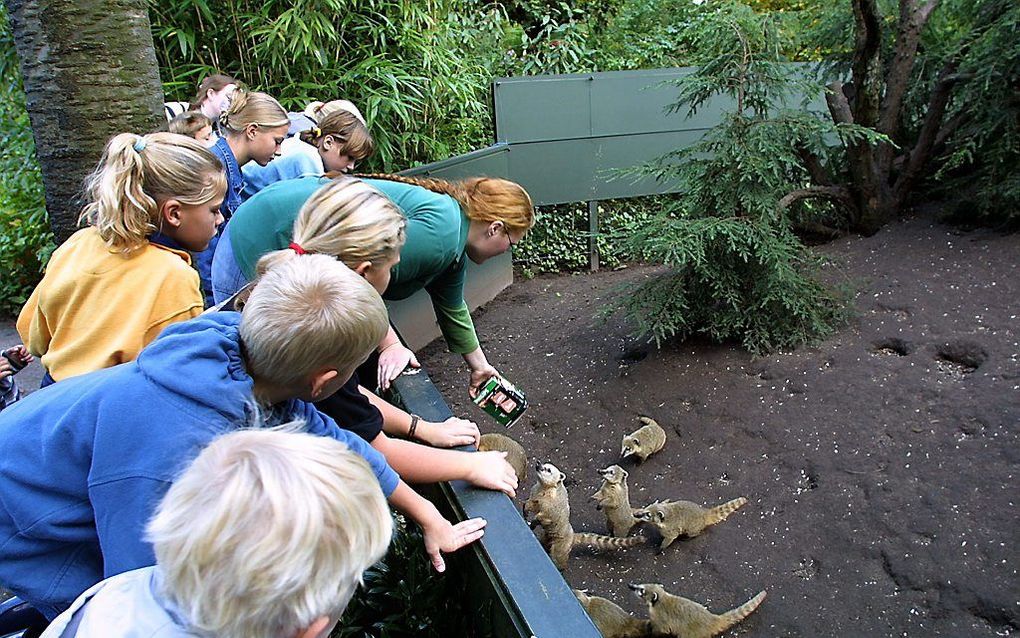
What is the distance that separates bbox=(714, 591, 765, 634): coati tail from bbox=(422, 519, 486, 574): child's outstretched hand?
161 cm

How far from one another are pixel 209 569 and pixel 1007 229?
18.9ft

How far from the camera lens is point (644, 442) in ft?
14.0

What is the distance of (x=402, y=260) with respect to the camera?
271 cm

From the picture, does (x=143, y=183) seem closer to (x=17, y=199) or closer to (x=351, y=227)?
(x=351, y=227)

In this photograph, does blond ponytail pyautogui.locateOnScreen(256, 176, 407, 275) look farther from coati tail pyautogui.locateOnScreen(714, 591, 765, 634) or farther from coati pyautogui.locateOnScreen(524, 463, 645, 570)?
coati tail pyautogui.locateOnScreen(714, 591, 765, 634)

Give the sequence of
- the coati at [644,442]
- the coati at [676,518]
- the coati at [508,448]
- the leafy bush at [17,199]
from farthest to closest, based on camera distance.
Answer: the leafy bush at [17,199], the coati at [644,442], the coati at [508,448], the coati at [676,518]

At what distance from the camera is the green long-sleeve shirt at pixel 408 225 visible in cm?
266

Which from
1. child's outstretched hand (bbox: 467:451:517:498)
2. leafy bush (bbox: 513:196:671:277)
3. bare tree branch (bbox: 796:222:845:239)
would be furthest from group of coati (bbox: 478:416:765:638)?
leafy bush (bbox: 513:196:671:277)

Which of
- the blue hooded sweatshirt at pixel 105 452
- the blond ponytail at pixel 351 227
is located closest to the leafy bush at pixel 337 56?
the blond ponytail at pixel 351 227

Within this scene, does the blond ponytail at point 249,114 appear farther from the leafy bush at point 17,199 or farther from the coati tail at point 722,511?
the coati tail at point 722,511

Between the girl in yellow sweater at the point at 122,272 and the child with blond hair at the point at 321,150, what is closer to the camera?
the girl in yellow sweater at the point at 122,272

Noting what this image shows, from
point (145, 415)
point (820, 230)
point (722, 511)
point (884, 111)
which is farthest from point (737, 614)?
point (884, 111)

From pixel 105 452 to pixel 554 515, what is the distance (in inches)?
95.8

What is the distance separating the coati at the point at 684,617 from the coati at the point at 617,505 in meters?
0.58
